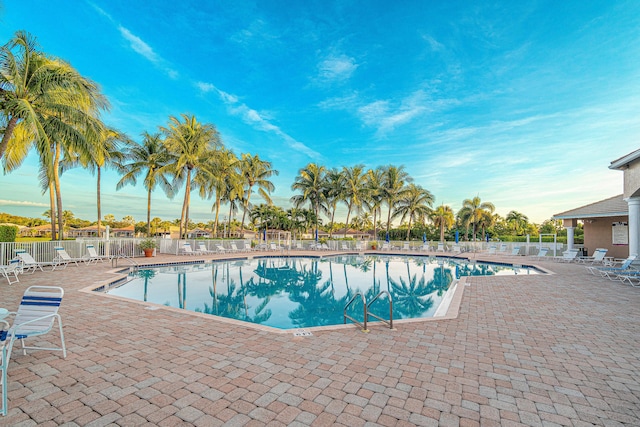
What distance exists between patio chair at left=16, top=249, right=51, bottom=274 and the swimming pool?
2.99 meters

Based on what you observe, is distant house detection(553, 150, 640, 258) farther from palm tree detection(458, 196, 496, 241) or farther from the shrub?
the shrub

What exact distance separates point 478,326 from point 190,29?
18081 mm

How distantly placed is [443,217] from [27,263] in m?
36.4

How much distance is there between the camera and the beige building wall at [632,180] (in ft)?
29.2

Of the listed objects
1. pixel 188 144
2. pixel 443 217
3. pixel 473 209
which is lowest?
pixel 443 217

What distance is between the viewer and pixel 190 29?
15094mm

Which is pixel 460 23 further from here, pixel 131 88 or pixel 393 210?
pixel 393 210

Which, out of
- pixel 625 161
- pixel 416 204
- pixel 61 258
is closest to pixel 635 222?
pixel 625 161

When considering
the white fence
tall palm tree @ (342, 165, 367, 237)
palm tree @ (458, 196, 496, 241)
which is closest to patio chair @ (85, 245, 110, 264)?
the white fence

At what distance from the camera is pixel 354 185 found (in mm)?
30688

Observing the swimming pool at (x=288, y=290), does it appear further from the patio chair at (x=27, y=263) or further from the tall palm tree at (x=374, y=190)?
the tall palm tree at (x=374, y=190)

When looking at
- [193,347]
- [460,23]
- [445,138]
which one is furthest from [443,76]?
[193,347]

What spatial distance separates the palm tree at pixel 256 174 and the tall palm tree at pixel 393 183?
1198 cm

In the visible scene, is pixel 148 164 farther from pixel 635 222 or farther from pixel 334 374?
pixel 635 222
